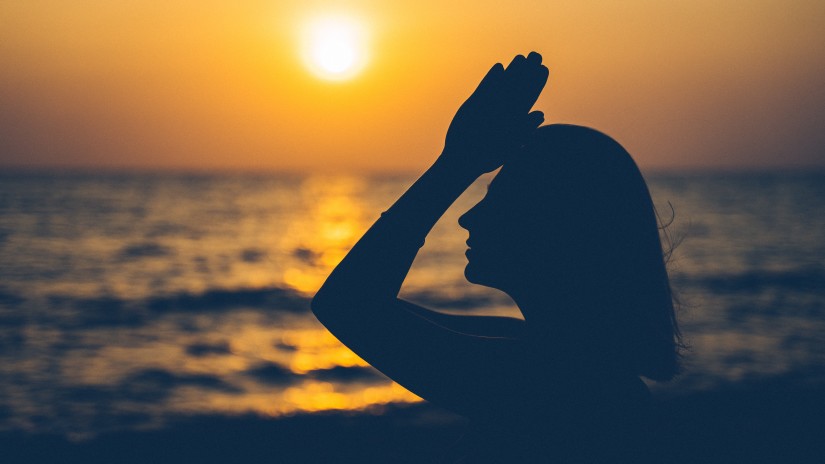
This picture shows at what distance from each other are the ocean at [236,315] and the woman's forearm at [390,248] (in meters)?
0.83

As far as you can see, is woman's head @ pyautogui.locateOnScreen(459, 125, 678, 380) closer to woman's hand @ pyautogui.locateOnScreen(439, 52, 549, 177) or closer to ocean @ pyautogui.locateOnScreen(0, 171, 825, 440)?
woman's hand @ pyautogui.locateOnScreen(439, 52, 549, 177)

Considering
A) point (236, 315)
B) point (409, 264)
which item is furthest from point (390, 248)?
point (236, 315)

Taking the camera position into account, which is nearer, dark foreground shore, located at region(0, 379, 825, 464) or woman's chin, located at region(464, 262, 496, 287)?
woman's chin, located at region(464, 262, 496, 287)

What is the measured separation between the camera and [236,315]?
Answer: 23484 millimetres

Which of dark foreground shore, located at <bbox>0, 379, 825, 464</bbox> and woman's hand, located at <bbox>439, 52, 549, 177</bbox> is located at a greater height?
dark foreground shore, located at <bbox>0, 379, 825, 464</bbox>

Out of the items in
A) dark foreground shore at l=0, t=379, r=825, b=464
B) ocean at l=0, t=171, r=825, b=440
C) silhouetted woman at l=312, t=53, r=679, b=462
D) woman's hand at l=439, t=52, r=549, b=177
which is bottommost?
silhouetted woman at l=312, t=53, r=679, b=462

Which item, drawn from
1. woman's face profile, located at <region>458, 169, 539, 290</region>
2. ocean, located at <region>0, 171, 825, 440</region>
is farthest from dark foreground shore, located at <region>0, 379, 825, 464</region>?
woman's face profile, located at <region>458, 169, 539, 290</region>

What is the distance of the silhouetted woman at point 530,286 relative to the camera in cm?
113

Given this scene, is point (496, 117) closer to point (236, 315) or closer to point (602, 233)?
point (602, 233)

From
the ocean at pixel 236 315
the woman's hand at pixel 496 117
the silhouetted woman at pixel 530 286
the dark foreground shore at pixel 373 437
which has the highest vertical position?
the ocean at pixel 236 315

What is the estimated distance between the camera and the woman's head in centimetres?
120

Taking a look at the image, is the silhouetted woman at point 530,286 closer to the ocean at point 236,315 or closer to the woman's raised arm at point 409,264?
the woman's raised arm at point 409,264

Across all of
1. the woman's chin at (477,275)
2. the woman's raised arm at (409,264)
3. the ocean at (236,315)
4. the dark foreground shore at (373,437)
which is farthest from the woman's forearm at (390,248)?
the dark foreground shore at (373,437)

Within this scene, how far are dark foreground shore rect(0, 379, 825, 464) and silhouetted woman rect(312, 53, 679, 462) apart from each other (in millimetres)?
8922
